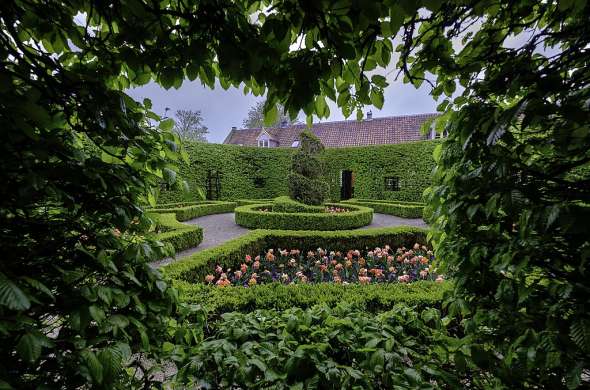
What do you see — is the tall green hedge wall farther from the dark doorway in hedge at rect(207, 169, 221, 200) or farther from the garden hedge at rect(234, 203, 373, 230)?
the garden hedge at rect(234, 203, 373, 230)

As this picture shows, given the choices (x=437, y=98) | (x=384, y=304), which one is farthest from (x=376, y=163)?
(x=437, y=98)

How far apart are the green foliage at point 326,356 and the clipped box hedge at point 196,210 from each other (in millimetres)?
10453

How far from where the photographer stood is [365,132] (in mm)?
25672

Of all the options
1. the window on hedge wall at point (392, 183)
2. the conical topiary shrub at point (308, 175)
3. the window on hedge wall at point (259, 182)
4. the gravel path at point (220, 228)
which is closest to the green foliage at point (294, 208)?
the conical topiary shrub at point (308, 175)

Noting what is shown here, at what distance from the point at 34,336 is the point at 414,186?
1759 cm

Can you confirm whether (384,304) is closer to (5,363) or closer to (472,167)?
(472,167)

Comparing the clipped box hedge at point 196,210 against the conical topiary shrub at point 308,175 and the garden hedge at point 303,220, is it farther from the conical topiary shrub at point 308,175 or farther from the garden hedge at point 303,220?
the conical topiary shrub at point 308,175

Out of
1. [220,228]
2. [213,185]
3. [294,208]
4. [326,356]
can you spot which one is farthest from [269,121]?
[213,185]

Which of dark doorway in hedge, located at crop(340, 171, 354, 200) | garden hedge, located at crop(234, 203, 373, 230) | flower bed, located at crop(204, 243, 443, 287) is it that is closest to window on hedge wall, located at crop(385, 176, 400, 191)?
dark doorway in hedge, located at crop(340, 171, 354, 200)

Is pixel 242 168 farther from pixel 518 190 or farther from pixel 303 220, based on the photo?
pixel 518 190

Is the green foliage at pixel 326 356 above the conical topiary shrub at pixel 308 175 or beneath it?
beneath

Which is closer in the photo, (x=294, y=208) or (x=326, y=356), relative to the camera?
(x=326, y=356)

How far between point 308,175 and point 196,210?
5.49m

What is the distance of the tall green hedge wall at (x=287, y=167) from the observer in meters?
16.5
